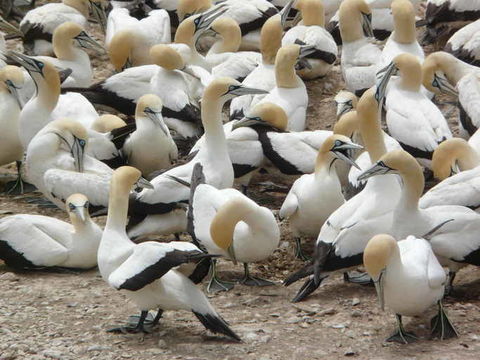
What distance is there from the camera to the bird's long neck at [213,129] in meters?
9.43

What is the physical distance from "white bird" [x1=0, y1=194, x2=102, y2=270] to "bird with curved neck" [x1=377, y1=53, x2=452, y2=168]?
2.39m

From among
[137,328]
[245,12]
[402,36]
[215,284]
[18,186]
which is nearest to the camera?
[137,328]

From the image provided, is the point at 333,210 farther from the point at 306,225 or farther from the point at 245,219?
the point at 245,219

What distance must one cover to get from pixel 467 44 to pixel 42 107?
374cm

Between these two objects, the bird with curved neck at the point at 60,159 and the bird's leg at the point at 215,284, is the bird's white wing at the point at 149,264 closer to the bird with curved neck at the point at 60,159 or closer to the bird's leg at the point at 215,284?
the bird's leg at the point at 215,284

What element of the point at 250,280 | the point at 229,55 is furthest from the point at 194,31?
the point at 250,280

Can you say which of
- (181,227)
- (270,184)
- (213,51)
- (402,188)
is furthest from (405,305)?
(213,51)

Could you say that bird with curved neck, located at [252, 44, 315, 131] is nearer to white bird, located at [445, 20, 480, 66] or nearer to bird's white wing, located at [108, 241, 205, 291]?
white bird, located at [445, 20, 480, 66]

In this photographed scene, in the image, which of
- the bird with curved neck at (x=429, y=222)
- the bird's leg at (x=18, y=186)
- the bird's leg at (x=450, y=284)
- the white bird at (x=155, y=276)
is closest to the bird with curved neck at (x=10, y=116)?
the bird's leg at (x=18, y=186)

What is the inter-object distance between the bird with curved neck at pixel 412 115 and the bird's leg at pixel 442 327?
93.2 inches

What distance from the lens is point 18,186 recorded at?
10367mm

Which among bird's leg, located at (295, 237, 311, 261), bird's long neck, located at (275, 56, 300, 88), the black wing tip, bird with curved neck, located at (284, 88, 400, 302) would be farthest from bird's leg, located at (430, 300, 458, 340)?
bird's long neck, located at (275, 56, 300, 88)

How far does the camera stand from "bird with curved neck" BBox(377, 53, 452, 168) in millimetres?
9789

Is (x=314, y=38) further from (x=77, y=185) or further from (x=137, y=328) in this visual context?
(x=137, y=328)
